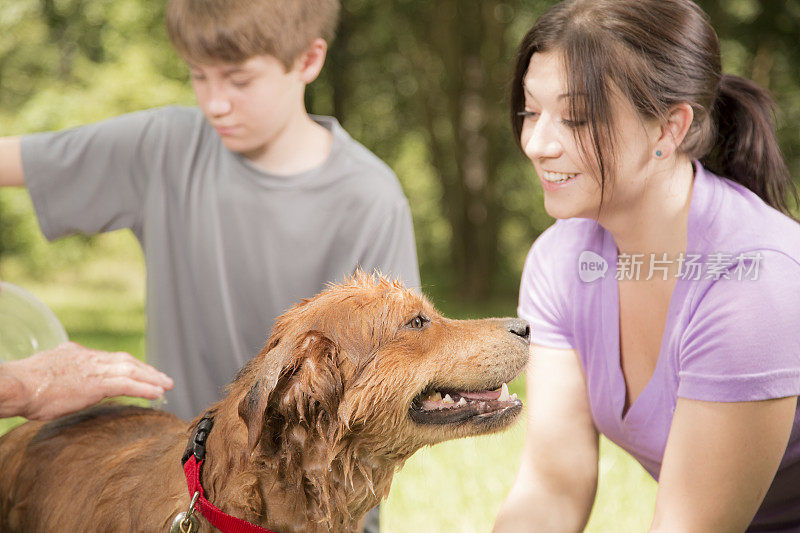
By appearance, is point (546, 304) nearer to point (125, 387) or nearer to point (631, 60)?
point (631, 60)

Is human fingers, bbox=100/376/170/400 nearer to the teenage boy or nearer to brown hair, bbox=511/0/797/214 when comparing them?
the teenage boy

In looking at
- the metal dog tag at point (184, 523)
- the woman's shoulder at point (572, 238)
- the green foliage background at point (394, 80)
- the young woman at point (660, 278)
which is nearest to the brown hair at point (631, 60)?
the young woman at point (660, 278)

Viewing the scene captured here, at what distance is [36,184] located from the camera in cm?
339

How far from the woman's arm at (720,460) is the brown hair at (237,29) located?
202cm

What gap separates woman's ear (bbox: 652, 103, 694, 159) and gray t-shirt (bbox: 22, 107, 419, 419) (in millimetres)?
1160

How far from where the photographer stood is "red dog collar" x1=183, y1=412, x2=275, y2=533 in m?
2.22

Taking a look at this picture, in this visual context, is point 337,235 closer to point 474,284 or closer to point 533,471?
point 533,471

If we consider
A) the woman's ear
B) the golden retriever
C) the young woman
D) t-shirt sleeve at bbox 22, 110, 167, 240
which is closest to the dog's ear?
the golden retriever

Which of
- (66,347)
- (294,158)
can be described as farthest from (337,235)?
(66,347)

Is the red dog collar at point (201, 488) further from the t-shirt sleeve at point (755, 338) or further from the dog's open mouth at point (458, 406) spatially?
the t-shirt sleeve at point (755, 338)

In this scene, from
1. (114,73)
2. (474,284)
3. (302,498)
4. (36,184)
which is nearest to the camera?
(302,498)

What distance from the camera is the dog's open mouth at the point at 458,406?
97.0 inches

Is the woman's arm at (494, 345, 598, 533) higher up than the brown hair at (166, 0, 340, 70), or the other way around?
the brown hair at (166, 0, 340, 70)

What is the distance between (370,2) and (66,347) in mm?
12071
